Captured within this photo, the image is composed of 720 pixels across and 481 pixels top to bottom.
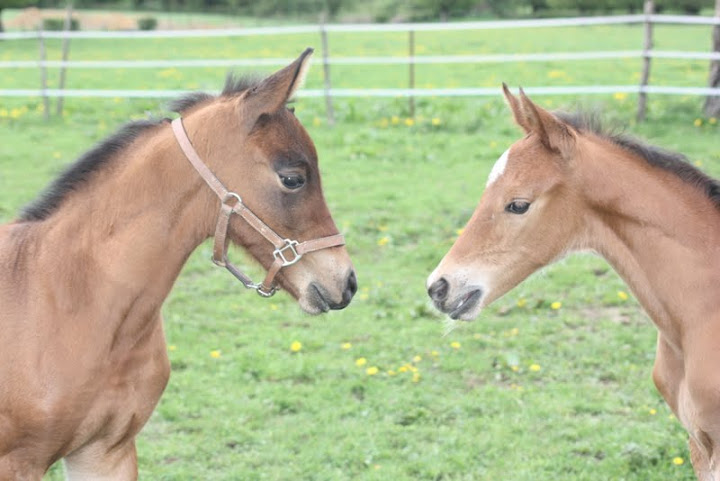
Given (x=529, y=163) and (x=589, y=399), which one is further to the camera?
(x=589, y=399)

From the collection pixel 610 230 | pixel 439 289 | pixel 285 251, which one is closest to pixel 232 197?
pixel 285 251

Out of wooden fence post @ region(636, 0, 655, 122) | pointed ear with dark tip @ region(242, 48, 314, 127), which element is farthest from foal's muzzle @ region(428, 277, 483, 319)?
wooden fence post @ region(636, 0, 655, 122)

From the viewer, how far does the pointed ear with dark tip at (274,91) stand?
289 cm

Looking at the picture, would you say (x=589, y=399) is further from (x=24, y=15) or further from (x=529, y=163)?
(x=24, y=15)

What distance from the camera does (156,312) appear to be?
121 inches

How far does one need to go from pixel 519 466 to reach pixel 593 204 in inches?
64.1

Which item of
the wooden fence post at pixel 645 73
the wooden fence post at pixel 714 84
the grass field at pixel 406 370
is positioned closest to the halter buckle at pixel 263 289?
the grass field at pixel 406 370

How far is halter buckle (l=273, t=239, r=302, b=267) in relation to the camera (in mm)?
3006

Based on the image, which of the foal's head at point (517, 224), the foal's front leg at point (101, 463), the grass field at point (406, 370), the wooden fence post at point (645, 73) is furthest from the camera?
the wooden fence post at point (645, 73)

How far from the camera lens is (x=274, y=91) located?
292 centimetres

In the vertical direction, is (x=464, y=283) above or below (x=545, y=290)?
above

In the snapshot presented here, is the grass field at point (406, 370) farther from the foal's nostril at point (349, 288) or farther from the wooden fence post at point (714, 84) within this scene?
the wooden fence post at point (714, 84)

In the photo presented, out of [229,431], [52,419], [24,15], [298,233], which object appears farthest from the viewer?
[24,15]

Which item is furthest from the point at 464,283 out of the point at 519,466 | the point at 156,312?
the point at 519,466
